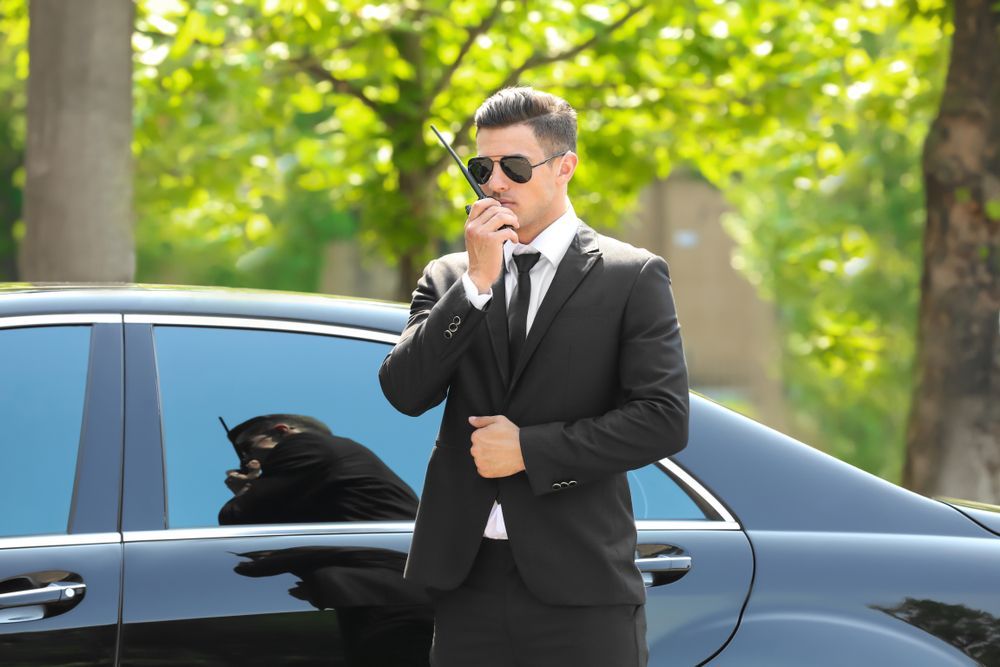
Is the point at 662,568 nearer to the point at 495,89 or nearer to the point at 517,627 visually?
the point at 517,627

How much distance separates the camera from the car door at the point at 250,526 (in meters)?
2.70

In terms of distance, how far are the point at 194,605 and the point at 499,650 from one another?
64 cm

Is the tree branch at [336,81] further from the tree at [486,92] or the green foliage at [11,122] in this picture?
the green foliage at [11,122]

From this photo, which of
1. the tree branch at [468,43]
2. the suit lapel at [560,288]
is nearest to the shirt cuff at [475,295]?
the suit lapel at [560,288]

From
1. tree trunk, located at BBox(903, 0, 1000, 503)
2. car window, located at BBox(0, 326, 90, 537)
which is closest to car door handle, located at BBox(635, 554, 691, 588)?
car window, located at BBox(0, 326, 90, 537)

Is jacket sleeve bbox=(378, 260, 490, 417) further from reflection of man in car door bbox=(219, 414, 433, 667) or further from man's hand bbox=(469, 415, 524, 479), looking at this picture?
reflection of man in car door bbox=(219, 414, 433, 667)

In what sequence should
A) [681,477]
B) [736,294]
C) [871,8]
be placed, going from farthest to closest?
[736,294] → [871,8] → [681,477]

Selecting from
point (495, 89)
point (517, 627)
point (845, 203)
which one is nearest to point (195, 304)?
point (517, 627)

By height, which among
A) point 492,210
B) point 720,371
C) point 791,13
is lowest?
point 720,371

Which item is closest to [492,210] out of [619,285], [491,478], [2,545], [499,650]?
[619,285]

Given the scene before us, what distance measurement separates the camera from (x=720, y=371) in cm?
4559

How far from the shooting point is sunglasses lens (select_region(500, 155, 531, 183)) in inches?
100

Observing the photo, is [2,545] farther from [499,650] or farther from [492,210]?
[492,210]

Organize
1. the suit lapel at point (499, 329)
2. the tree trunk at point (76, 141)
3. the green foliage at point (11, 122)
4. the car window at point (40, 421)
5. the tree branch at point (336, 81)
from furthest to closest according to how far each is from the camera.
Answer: the tree branch at point (336, 81)
the green foliage at point (11, 122)
the tree trunk at point (76, 141)
the car window at point (40, 421)
the suit lapel at point (499, 329)
